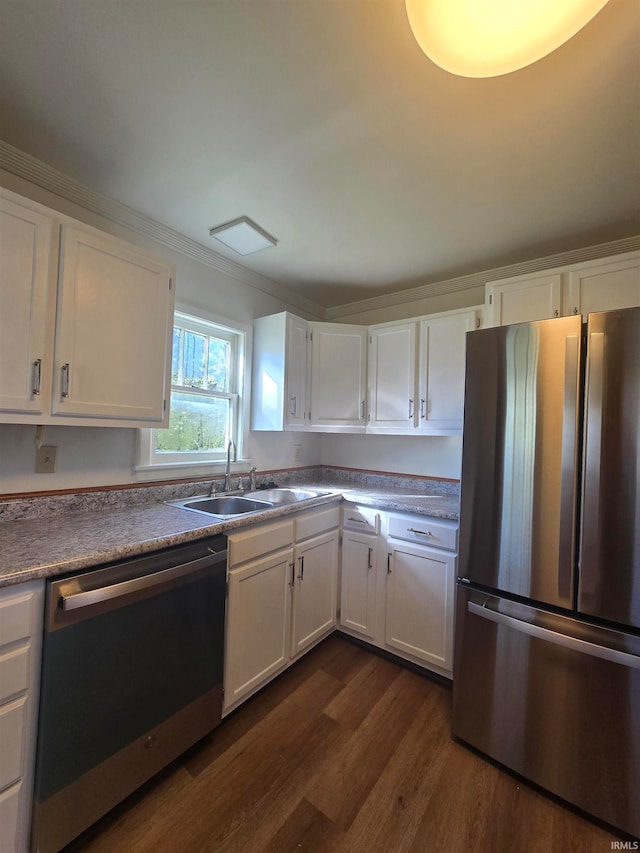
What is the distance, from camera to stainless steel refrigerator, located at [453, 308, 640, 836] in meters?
1.28

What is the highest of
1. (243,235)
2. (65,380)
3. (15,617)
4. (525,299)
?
(243,235)

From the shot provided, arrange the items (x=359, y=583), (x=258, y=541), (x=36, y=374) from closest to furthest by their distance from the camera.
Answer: (x=36, y=374), (x=258, y=541), (x=359, y=583)

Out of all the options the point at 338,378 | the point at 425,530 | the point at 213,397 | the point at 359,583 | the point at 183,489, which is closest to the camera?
the point at 425,530

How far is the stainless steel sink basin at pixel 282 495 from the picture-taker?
2.25 meters

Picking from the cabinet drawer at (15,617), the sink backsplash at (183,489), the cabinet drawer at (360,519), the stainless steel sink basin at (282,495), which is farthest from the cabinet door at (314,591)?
the cabinet drawer at (15,617)

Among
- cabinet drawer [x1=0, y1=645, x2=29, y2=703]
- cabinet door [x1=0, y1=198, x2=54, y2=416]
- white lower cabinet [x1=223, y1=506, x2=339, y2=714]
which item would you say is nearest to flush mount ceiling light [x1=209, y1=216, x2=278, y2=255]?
cabinet door [x1=0, y1=198, x2=54, y2=416]

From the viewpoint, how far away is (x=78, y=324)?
1.47m

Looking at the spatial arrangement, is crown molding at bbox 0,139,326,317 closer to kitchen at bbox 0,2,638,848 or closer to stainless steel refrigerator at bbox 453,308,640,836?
kitchen at bbox 0,2,638,848

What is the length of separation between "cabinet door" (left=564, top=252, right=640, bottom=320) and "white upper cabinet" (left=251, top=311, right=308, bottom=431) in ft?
5.44

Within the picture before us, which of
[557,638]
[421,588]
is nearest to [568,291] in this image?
[557,638]

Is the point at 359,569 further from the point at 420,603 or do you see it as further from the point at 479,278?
the point at 479,278

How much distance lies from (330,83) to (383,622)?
2.56 meters

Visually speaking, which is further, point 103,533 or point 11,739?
point 103,533

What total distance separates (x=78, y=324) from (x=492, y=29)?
5.35ft
